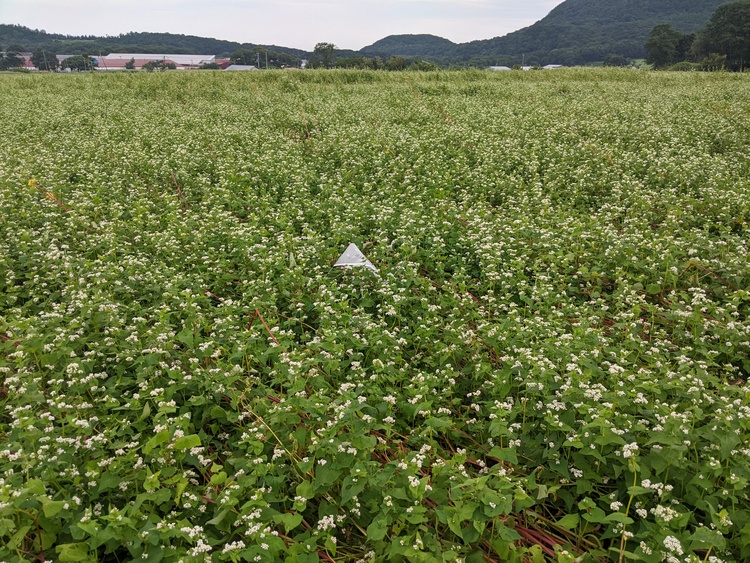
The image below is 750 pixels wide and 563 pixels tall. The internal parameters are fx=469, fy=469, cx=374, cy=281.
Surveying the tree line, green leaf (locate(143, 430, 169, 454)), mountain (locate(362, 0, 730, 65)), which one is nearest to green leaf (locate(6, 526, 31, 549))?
green leaf (locate(143, 430, 169, 454))

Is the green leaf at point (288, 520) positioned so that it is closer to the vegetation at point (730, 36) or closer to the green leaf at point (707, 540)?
the green leaf at point (707, 540)

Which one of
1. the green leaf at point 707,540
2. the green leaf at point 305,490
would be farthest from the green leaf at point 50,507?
the green leaf at point 707,540

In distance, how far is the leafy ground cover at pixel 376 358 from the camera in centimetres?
256

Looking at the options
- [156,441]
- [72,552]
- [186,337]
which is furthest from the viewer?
[186,337]

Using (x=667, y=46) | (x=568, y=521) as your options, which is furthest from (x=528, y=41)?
(x=568, y=521)

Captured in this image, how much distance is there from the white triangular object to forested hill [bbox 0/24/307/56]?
95255 mm

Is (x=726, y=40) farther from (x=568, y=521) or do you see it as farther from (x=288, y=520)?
(x=288, y=520)

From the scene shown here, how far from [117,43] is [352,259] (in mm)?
129551

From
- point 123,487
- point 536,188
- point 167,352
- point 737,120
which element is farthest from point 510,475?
point 737,120

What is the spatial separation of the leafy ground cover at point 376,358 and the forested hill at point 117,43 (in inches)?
3685

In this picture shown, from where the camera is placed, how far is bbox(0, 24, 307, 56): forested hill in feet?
288

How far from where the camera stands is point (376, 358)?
3914mm

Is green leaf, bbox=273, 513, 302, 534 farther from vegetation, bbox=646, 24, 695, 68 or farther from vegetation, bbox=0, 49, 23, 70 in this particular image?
vegetation, bbox=0, 49, 23, 70

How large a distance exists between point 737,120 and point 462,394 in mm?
12501
